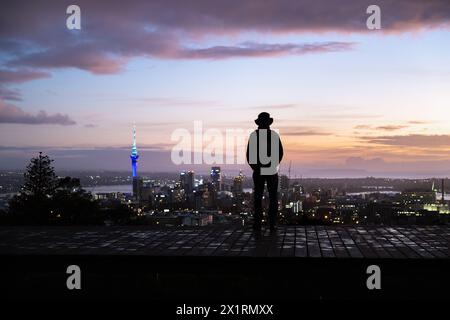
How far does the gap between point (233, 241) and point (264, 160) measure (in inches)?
68.0

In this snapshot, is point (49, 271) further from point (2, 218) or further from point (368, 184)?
point (368, 184)

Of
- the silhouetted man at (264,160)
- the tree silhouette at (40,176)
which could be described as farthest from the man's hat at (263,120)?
the tree silhouette at (40,176)

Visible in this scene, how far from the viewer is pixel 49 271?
7652mm

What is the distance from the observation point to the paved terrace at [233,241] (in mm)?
7555

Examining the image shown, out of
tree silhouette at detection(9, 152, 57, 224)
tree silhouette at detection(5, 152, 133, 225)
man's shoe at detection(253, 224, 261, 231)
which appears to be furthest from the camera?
tree silhouette at detection(9, 152, 57, 224)

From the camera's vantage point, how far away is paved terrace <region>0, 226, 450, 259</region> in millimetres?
7555

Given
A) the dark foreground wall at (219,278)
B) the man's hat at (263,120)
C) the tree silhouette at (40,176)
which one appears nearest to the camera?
the dark foreground wall at (219,278)

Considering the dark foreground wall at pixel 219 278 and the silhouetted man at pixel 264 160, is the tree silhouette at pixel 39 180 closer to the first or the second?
the silhouetted man at pixel 264 160

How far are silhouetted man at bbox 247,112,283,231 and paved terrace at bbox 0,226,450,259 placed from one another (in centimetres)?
41

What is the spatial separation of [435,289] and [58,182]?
31852 millimetres

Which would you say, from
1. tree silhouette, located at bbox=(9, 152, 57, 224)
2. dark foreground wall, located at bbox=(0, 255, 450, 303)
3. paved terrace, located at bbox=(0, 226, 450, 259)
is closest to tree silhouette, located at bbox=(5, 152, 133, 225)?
tree silhouette, located at bbox=(9, 152, 57, 224)

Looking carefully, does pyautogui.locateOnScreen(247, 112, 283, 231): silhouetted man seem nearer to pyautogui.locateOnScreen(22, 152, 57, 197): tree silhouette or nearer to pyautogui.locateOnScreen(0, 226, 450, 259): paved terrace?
pyautogui.locateOnScreen(0, 226, 450, 259): paved terrace

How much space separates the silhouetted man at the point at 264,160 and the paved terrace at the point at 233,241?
1.36ft

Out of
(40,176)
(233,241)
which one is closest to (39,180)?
(40,176)
